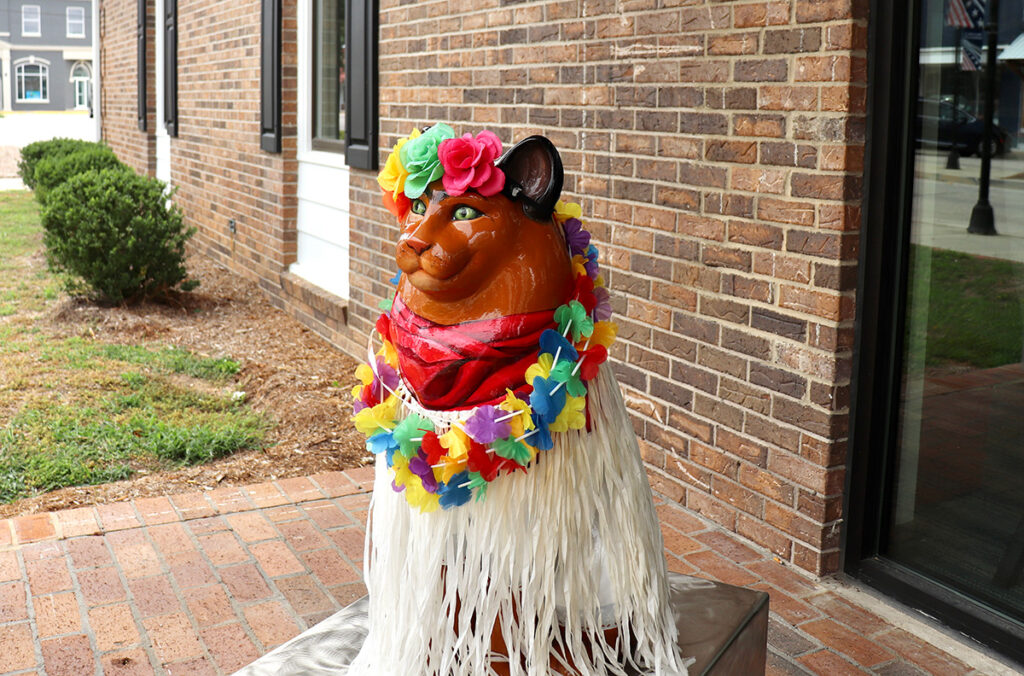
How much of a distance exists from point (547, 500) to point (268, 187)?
23.0 feet

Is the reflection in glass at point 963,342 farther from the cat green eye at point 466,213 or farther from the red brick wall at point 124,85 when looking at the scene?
the red brick wall at point 124,85

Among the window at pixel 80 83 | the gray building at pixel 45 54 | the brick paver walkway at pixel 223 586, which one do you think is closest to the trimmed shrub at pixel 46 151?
the brick paver walkway at pixel 223 586

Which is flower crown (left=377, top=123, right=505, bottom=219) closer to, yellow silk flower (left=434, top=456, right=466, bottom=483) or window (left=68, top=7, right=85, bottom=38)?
yellow silk flower (left=434, top=456, right=466, bottom=483)

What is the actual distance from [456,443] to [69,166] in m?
12.0

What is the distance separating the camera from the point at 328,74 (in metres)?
7.99

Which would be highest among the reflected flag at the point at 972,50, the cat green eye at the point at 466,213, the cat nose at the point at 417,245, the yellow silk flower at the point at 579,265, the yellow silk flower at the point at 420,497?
the reflected flag at the point at 972,50

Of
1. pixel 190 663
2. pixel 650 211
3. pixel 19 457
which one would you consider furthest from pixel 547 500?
pixel 19 457

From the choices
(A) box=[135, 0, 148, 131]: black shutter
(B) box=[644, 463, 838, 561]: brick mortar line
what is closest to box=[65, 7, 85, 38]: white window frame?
(A) box=[135, 0, 148, 131]: black shutter

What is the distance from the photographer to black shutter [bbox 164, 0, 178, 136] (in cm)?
1130

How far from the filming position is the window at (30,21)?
57.5m

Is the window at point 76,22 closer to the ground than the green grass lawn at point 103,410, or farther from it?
farther from it

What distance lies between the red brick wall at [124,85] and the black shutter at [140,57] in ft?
0.23

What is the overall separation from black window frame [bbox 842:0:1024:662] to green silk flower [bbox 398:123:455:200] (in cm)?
167

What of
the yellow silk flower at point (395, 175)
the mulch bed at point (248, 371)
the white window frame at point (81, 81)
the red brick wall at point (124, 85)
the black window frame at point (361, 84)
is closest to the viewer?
the yellow silk flower at point (395, 175)
